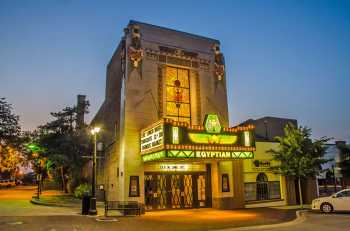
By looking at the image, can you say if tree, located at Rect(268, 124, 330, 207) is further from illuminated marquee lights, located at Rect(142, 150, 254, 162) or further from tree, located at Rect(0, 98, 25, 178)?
tree, located at Rect(0, 98, 25, 178)

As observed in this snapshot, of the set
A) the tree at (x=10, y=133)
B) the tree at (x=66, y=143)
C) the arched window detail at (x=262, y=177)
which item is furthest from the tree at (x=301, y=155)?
the tree at (x=10, y=133)

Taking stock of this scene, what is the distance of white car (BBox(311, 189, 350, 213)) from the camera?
61.9 ft

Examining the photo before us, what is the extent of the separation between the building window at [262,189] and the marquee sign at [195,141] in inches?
247

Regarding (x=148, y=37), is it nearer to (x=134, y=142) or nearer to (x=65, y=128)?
(x=134, y=142)

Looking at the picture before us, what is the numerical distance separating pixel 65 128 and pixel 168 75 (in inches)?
655

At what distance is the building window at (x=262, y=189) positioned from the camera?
24.7 metres

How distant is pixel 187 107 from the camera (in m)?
23.9

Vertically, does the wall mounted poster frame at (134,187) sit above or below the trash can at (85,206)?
above

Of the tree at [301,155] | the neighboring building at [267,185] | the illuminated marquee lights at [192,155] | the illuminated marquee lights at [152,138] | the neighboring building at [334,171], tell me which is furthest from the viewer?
the neighboring building at [334,171]

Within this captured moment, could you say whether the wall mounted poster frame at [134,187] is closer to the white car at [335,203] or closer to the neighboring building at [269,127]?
the white car at [335,203]

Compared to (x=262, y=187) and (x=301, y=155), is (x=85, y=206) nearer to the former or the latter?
(x=262, y=187)

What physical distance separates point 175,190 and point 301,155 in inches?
400

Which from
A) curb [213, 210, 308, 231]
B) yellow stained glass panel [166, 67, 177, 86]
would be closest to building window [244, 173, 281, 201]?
Result: curb [213, 210, 308, 231]

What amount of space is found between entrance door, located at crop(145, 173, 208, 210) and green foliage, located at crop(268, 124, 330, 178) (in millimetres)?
6647
